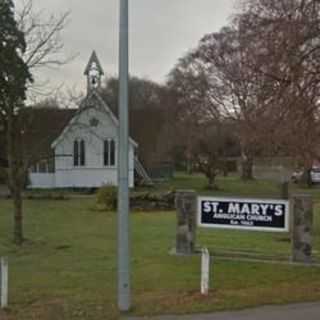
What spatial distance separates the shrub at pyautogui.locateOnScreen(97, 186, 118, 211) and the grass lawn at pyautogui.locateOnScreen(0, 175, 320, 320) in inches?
455

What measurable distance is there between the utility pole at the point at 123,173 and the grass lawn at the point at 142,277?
0.38 metres

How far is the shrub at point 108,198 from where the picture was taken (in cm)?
3466

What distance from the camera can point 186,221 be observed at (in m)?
15.2

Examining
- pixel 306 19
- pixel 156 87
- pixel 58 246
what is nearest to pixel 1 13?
pixel 58 246

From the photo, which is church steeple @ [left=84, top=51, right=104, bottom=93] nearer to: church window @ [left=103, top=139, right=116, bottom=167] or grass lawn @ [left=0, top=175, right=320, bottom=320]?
grass lawn @ [left=0, top=175, right=320, bottom=320]

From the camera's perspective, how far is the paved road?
9.36 metres

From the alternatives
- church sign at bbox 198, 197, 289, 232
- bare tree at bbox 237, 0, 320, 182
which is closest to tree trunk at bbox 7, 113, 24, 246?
bare tree at bbox 237, 0, 320, 182

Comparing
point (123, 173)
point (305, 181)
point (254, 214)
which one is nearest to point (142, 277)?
point (254, 214)

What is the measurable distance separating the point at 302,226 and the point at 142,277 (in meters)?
3.46

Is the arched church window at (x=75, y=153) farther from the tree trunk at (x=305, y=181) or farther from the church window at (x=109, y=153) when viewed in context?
the tree trunk at (x=305, y=181)

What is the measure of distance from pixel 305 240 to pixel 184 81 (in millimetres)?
52699

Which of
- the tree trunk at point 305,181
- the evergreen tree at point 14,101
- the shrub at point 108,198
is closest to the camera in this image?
the evergreen tree at point 14,101

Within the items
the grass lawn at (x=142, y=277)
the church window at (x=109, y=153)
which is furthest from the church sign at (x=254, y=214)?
the church window at (x=109, y=153)

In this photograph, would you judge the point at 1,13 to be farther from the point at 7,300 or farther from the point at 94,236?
the point at 7,300
